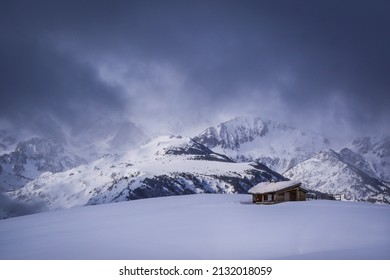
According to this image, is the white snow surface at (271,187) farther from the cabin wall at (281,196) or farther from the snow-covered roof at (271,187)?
the cabin wall at (281,196)

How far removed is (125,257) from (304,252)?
9.98 meters

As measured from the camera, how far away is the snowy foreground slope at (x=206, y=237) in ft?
67.4

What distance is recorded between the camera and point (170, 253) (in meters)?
20.7

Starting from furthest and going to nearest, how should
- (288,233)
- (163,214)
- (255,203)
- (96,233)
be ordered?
1. (255,203)
2. (163,214)
3. (96,233)
4. (288,233)

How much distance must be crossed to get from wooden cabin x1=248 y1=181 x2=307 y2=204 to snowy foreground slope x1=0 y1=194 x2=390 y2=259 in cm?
1594

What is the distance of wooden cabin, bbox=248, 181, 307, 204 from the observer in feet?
177

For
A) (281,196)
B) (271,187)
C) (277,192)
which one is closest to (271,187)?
(271,187)

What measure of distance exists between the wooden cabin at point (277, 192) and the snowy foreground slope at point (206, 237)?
628 inches

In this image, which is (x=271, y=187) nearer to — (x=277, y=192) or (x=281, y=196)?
(x=277, y=192)

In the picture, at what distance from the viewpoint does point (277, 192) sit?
5434cm

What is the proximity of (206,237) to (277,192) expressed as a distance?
31.3 metres

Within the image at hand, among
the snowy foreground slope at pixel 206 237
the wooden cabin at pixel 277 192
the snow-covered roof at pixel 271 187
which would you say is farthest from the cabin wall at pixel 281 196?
the snowy foreground slope at pixel 206 237
